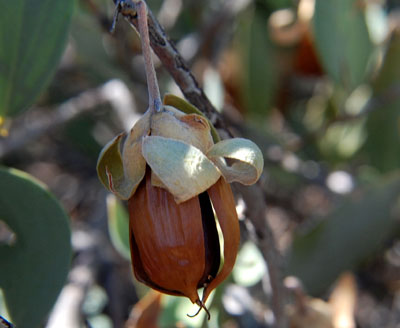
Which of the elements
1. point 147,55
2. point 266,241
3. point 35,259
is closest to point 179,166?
point 147,55

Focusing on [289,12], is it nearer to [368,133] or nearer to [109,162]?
[368,133]

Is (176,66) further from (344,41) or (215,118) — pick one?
(344,41)

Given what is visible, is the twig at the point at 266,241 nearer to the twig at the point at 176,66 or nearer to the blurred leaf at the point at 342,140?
the twig at the point at 176,66

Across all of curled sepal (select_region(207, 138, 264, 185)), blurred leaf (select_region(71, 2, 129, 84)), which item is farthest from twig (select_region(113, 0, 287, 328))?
blurred leaf (select_region(71, 2, 129, 84))

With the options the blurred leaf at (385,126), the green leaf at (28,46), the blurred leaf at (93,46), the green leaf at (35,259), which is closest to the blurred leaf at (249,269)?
the green leaf at (35,259)

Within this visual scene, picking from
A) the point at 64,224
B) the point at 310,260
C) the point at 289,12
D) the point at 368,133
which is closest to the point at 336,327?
the point at 310,260

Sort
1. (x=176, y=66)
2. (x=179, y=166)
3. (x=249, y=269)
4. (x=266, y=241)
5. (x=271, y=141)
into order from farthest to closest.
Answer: (x=271, y=141) → (x=249, y=269) → (x=266, y=241) → (x=176, y=66) → (x=179, y=166)

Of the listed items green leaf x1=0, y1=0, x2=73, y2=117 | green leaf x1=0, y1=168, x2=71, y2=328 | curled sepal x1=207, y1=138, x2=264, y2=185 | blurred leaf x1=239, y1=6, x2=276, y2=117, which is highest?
green leaf x1=0, y1=0, x2=73, y2=117

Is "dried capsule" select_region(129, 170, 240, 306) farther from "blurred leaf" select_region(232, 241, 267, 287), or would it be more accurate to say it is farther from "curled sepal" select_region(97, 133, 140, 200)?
"blurred leaf" select_region(232, 241, 267, 287)
